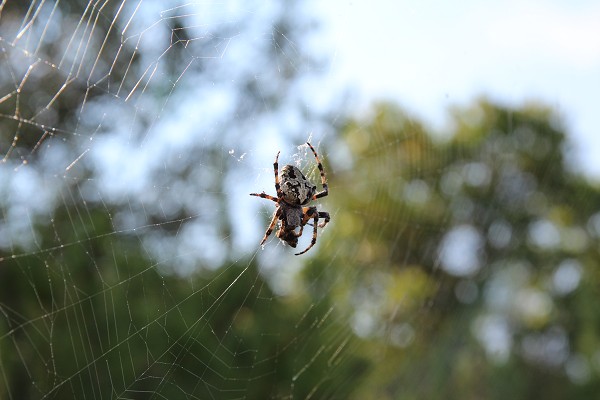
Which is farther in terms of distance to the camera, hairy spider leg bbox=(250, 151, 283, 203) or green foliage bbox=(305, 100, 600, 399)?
green foliage bbox=(305, 100, 600, 399)

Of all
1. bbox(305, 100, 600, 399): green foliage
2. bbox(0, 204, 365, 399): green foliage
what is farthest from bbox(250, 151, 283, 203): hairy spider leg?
bbox(305, 100, 600, 399): green foliage

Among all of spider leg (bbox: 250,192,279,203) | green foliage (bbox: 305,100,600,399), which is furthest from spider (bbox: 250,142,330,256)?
green foliage (bbox: 305,100,600,399)

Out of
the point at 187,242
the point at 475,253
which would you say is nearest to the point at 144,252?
the point at 187,242

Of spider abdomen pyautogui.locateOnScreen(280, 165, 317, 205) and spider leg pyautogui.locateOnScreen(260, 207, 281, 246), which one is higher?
spider abdomen pyautogui.locateOnScreen(280, 165, 317, 205)

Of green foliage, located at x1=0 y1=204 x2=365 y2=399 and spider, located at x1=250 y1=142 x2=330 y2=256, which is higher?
spider, located at x1=250 y1=142 x2=330 y2=256

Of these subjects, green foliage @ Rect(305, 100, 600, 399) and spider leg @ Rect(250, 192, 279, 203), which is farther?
green foliage @ Rect(305, 100, 600, 399)

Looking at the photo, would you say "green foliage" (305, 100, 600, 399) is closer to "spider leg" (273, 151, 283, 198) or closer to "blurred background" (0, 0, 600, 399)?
"blurred background" (0, 0, 600, 399)

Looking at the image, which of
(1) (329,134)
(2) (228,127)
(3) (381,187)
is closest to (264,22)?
(2) (228,127)

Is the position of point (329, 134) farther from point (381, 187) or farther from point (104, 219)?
point (381, 187)

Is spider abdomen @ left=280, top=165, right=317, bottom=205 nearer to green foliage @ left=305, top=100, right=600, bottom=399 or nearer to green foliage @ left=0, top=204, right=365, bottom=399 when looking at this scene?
green foliage @ left=0, top=204, right=365, bottom=399
